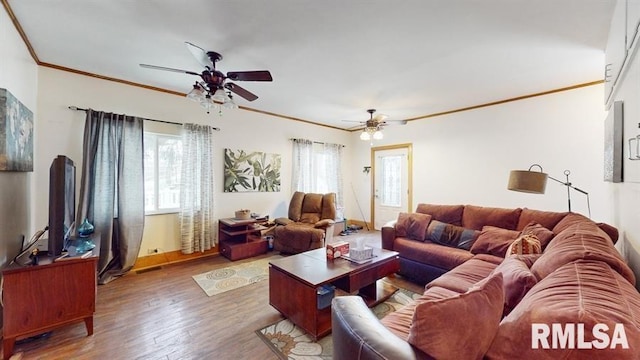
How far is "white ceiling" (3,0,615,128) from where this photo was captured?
196 centimetres

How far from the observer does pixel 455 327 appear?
35.1 inches

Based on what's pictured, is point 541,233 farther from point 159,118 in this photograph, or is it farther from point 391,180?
point 159,118

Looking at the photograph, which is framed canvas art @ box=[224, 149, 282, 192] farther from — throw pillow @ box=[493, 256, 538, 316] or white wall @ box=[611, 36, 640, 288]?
white wall @ box=[611, 36, 640, 288]

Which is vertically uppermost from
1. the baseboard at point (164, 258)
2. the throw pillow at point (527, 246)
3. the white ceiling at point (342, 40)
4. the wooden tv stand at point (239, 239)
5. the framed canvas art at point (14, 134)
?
the white ceiling at point (342, 40)

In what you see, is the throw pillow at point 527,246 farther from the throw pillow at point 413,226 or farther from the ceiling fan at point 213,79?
the ceiling fan at point 213,79

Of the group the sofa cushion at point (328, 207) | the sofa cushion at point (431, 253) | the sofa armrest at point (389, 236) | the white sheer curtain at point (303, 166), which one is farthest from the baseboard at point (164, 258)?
the sofa cushion at point (431, 253)

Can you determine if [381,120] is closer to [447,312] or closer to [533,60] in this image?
[533,60]

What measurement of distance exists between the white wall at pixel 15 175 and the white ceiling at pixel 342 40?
0.18 meters

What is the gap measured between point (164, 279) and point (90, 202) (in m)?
1.30

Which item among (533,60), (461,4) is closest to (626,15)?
(461,4)

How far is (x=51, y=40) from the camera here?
2432 millimetres

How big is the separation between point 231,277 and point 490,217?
3.32 m

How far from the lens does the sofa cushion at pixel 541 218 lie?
265cm

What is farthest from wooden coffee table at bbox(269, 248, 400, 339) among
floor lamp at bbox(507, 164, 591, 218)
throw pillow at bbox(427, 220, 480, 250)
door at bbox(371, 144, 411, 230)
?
door at bbox(371, 144, 411, 230)
